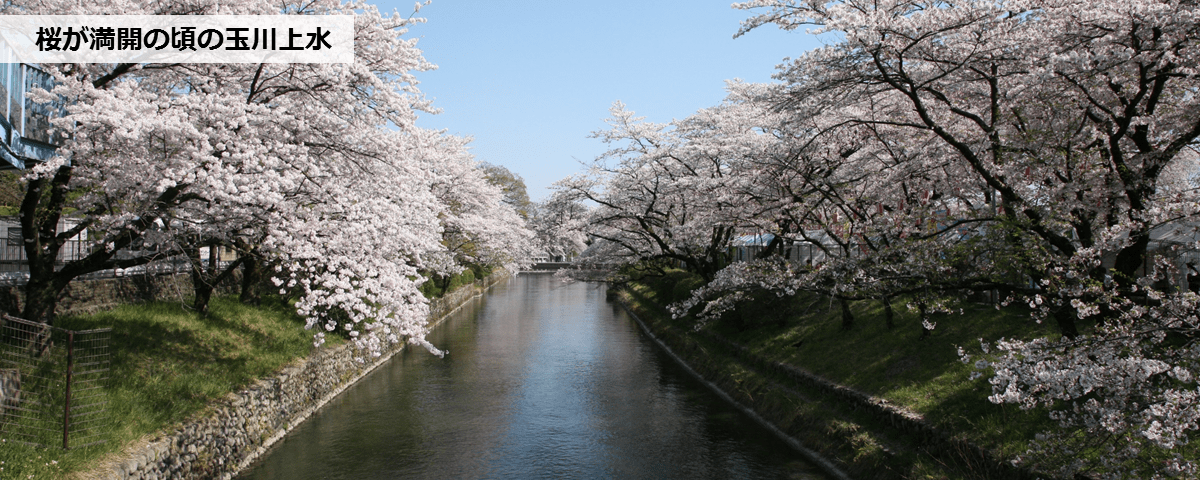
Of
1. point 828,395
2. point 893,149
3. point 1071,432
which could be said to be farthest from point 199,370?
point 893,149

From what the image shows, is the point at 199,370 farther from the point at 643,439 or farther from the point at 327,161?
the point at 643,439

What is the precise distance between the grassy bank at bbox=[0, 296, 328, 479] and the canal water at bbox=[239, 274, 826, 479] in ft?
5.16

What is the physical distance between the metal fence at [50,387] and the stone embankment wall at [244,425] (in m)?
0.74

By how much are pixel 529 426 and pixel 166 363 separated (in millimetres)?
6495

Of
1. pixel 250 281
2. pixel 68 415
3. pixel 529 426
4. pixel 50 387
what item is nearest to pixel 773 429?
pixel 529 426

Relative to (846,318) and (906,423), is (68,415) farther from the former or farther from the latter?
(846,318)

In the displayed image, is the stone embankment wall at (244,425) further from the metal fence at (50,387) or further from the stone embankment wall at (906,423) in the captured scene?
the stone embankment wall at (906,423)

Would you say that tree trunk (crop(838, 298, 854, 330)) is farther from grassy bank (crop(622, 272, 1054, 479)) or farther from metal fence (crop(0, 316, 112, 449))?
metal fence (crop(0, 316, 112, 449))

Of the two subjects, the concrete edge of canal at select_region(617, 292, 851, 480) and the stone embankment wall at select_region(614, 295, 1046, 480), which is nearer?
the stone embankment wall at select_region(614, 295, 1046, 480)

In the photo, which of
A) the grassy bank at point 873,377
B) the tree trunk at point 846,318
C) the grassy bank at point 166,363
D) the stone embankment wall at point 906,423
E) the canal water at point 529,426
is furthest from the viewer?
the tree trunk at point 846,318

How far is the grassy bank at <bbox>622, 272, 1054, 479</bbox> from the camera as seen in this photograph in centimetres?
877

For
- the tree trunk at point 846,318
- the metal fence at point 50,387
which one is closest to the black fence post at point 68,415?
the metal fence at point 50,387

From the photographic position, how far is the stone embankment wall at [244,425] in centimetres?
840

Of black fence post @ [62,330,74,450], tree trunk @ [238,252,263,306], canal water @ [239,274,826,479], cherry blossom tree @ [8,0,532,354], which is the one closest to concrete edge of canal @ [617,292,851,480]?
canal water @ [239,274,826,479]
